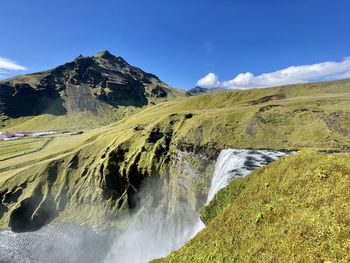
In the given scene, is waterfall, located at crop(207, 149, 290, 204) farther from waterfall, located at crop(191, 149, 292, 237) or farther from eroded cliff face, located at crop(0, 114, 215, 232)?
eroded cliff face, located at crop(0, 114, 215, 232)

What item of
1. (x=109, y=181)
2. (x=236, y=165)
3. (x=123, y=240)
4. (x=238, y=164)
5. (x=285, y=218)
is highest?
(x=285, y=218)

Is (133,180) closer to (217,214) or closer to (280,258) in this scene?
(217,214)

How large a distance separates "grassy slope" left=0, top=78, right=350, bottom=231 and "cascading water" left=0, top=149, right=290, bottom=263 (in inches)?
373

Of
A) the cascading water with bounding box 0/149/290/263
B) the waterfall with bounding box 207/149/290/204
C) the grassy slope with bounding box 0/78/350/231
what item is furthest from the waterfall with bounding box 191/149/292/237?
the grassy slope with bounding box 0/78/350/231

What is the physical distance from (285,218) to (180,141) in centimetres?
7935

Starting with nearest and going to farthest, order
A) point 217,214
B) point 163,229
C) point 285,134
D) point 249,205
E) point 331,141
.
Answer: point 249,205 → point 217,214 → point 331,141 → point 285,134 → point 163,229

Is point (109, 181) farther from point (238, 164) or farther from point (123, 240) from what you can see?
point (238, 164)

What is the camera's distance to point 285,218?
72.9 feet

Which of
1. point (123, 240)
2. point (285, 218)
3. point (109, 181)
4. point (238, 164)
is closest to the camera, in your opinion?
point (285, 218)

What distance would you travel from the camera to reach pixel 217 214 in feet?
101

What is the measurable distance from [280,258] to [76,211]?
394ft

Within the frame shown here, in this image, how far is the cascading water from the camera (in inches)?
3600

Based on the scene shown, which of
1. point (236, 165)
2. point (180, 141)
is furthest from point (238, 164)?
point (180, 141)

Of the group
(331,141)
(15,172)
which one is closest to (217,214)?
(331,141)
